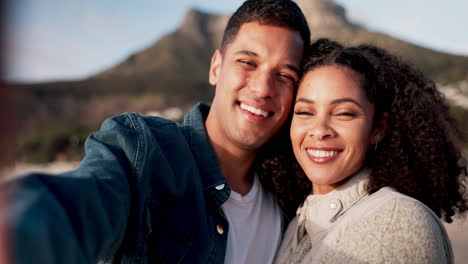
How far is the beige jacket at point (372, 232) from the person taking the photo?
1.86 m

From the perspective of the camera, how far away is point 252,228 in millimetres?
2553

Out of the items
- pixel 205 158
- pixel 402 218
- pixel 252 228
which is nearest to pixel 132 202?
pixel 205 158

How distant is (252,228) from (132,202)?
0.95 metres

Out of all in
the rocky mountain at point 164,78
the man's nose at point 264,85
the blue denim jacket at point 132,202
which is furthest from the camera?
the rocky mountain at point 164,78

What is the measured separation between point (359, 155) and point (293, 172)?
25.7 inches

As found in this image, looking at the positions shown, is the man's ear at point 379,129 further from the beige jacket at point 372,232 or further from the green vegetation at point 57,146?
the green vegetation at point 57,146

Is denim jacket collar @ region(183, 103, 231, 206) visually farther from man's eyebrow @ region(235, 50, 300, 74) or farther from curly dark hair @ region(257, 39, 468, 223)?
curly dark hair @ region(257, 39, 468, 223)

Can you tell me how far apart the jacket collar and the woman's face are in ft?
0.21

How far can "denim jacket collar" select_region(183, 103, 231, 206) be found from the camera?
7.84ft

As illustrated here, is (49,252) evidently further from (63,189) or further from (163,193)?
(163,193)

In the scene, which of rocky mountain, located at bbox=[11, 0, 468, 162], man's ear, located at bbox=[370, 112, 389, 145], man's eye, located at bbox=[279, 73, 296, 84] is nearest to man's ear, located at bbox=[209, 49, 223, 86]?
man's eye, located at bbox=[279, 73, 296, 84]

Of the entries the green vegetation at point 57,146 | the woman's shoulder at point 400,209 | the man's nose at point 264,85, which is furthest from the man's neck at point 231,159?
the green vegetation at point 57,146

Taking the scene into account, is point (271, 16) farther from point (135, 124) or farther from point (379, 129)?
point (135, 124)

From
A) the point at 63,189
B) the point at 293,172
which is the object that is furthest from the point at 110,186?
the point at 293,172
